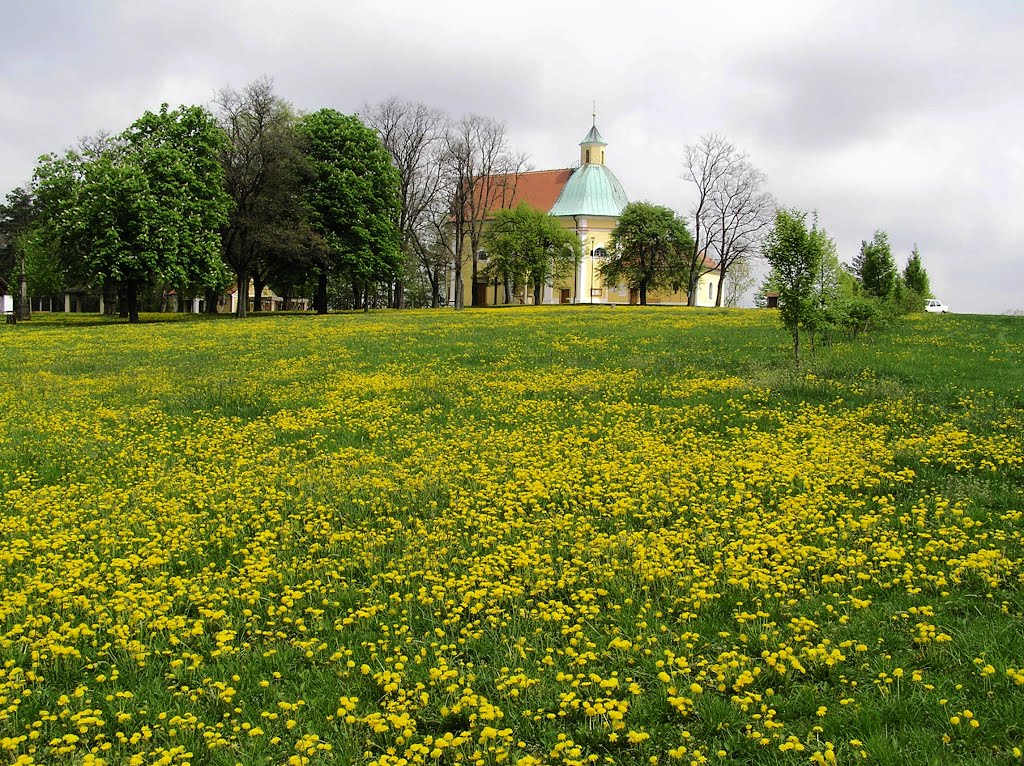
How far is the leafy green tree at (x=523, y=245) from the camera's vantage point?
→ 64438mm

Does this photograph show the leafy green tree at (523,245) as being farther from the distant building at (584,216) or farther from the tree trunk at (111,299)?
the tree trunk at (111,299)

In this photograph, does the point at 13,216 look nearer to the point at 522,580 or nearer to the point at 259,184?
the point at 259,184

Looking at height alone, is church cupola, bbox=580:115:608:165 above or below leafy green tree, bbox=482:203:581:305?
above

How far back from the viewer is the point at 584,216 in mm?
84125

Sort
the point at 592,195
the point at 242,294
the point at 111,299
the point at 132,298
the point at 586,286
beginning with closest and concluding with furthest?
1. the point at 132,298
2. the point at 242,294
3. the point at 111,299
4. the point at 586,286
5. the point at 592,195

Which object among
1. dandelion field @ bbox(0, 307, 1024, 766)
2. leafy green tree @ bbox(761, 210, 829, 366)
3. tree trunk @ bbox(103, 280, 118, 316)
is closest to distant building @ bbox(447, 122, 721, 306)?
tree trunk @ bbox(103, 280, 118, 316)

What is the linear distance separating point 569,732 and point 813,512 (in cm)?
453

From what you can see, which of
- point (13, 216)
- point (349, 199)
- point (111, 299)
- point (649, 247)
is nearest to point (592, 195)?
point (649, 247)

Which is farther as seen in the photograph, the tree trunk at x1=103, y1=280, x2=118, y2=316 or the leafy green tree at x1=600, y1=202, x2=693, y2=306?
the tree trunk at x1=103, y1=280, x2=118, y2=316

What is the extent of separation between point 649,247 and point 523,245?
12279 millimetres

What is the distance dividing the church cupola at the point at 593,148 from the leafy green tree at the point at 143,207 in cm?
5243

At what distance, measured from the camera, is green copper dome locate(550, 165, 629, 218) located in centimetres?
8512

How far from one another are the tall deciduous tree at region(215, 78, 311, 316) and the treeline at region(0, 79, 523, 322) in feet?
0.26

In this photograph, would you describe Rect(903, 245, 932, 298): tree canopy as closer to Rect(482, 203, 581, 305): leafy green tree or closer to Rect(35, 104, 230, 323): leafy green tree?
Rect(482, 203, 581, 305): leafy green tree
